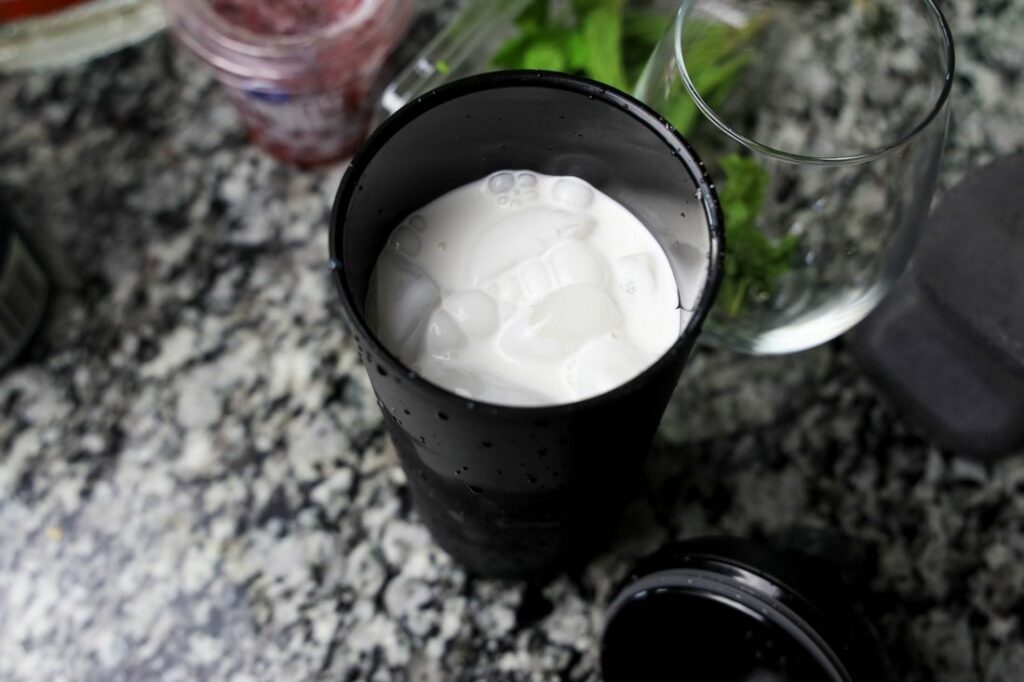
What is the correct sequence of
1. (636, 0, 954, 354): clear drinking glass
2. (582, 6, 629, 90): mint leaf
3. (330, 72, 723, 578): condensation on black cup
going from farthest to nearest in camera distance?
(582, 6, 629, 90): mint leaf
(636, 0, 954, 354): clear drinking glass
(330, 72, 723, 578): condensation on black cup

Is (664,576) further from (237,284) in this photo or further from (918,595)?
(237,284)

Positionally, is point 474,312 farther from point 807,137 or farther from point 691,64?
point 807,137

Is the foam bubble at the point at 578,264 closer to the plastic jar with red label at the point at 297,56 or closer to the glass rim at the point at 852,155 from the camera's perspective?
the glass rim at the point at 852,155

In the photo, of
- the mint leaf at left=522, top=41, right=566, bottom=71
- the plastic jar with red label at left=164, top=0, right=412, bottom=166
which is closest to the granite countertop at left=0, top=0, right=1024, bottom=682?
the plastic jar with red label at left=164, top=0, right=412, bottom=166

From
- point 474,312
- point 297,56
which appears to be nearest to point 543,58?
point 297,56

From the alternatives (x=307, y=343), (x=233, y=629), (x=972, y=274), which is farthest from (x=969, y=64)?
(x=233, y=629)

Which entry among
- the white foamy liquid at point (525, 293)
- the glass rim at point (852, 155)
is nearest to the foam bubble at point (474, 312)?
the white foamy liquid at point (525, 293)

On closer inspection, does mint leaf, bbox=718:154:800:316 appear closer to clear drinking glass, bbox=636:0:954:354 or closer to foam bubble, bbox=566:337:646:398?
clear drinking glass, bbox=636:0:954:354
